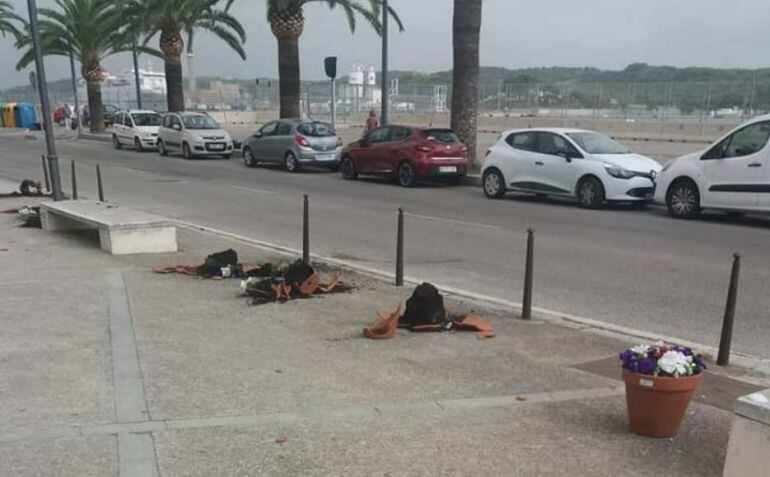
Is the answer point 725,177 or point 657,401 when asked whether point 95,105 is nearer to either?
point 725,177

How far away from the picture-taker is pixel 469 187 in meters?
20.2

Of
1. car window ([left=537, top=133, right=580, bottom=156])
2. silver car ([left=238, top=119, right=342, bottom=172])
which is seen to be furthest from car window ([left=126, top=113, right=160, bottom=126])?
car window ([left=537, top=133, right=580, bottom=156])

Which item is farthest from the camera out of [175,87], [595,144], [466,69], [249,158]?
[175,87]

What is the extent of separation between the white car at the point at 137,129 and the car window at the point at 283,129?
9.95m

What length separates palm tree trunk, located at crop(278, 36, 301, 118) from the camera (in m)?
28.4

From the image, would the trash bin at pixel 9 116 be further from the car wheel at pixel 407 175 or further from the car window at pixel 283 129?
the car wheel at pixel 407 175

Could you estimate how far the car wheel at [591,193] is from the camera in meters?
15.2

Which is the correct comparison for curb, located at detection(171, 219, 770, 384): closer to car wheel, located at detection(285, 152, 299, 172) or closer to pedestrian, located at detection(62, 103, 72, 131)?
car wheel, located at detection(285, 152, 299, 172)

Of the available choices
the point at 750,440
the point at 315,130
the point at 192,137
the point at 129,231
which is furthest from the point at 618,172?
the point at 192,137

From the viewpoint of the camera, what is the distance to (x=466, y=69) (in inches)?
831

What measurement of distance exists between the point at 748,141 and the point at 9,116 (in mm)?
55186

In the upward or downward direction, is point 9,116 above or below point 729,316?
below

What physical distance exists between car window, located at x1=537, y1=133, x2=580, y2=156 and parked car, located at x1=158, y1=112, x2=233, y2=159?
16.0 meters

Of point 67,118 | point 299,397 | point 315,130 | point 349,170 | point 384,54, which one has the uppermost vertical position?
point 384,54
